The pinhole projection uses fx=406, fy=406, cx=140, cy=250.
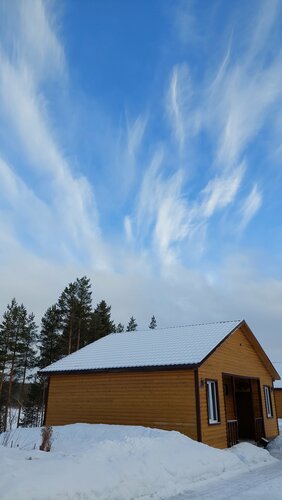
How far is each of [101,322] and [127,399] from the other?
23429mm

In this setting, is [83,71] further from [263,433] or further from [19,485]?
[263,433]

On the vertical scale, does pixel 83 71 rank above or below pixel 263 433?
above

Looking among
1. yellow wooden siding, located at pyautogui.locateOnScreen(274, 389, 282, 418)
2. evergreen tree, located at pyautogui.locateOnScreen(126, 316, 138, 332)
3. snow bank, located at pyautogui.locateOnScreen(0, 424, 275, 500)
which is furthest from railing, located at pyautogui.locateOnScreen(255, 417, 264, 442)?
evergreen tree, located at pyautogui.locateOnScreen(126, 316, 138, 332)

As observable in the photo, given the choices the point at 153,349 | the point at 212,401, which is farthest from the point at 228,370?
the point at 153,349

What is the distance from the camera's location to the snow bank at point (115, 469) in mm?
6430

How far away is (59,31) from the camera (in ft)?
35.9

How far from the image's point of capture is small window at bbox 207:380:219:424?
1430 centimetres

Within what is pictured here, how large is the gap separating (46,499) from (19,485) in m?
0.46

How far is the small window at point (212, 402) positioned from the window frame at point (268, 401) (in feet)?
19.7

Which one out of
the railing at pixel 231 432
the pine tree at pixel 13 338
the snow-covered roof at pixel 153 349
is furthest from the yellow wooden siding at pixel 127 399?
the pine tree at pixel 13 338

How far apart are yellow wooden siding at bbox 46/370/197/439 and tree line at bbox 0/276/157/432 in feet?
50.2

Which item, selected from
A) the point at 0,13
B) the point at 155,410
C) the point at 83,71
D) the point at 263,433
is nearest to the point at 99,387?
the point at 155,410

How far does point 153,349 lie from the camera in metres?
16.5

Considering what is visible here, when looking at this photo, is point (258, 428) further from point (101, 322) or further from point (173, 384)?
point (101, 322)
